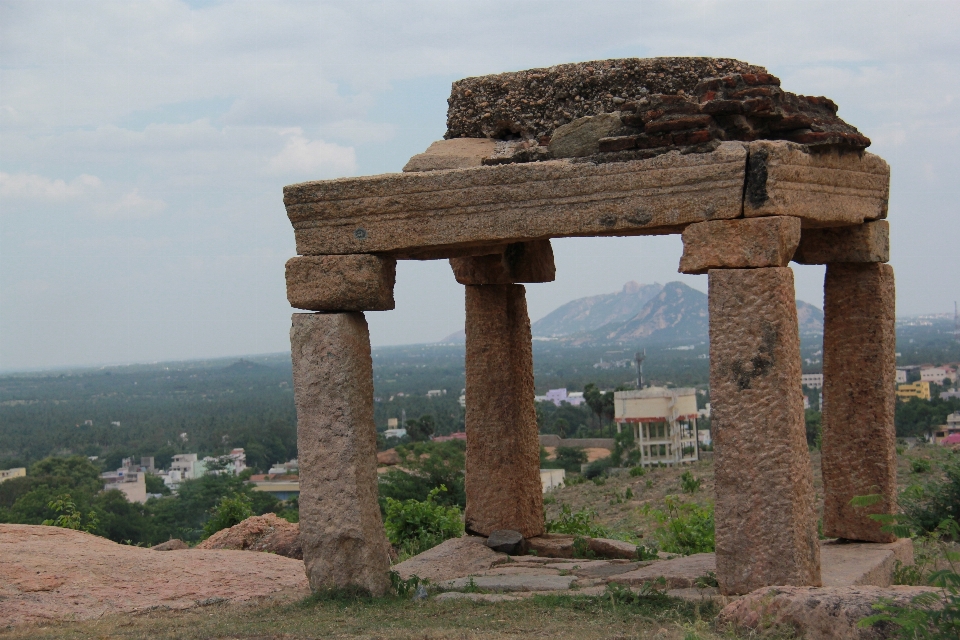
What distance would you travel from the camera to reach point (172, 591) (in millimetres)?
8570

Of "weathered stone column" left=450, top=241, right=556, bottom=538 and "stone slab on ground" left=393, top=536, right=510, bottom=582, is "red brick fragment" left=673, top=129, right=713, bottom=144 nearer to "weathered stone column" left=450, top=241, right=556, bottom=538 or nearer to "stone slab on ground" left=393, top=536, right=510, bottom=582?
"weathered stone column" left=450, top=241, right=556, bottom=538

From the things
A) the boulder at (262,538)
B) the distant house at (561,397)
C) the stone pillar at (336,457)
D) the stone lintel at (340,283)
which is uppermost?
the stone lintel at (340,283)

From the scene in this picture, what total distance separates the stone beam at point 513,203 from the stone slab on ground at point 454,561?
270cm

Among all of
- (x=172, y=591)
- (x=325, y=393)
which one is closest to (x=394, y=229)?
(x=325, y=393)

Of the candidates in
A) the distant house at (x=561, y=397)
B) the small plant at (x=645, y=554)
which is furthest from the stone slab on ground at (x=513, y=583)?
the distant house at (x=561, y=397)

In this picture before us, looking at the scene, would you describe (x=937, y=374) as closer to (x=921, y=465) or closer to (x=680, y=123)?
(x=921, y=465)

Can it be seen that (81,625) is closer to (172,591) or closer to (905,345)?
(172,591)

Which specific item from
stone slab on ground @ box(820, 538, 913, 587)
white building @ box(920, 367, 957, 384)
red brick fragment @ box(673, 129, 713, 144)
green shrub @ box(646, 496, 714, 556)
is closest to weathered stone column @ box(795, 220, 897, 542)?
stone slab on ground @ box(820, 538, 913, 587)

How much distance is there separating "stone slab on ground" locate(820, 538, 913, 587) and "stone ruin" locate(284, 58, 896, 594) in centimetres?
19

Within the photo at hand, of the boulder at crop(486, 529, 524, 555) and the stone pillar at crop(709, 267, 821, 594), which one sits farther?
the boulder at crop(486, 529, 524, 555)

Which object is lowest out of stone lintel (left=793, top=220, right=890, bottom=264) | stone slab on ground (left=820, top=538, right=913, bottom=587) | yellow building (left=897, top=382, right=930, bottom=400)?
yellow building (left=897, top=382, right=930, bottom=400)

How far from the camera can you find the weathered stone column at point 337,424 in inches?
300

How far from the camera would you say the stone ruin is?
261 inches

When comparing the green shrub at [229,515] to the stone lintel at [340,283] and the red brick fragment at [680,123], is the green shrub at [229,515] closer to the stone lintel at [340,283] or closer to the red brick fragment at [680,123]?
the stone lintel at [340,283]
